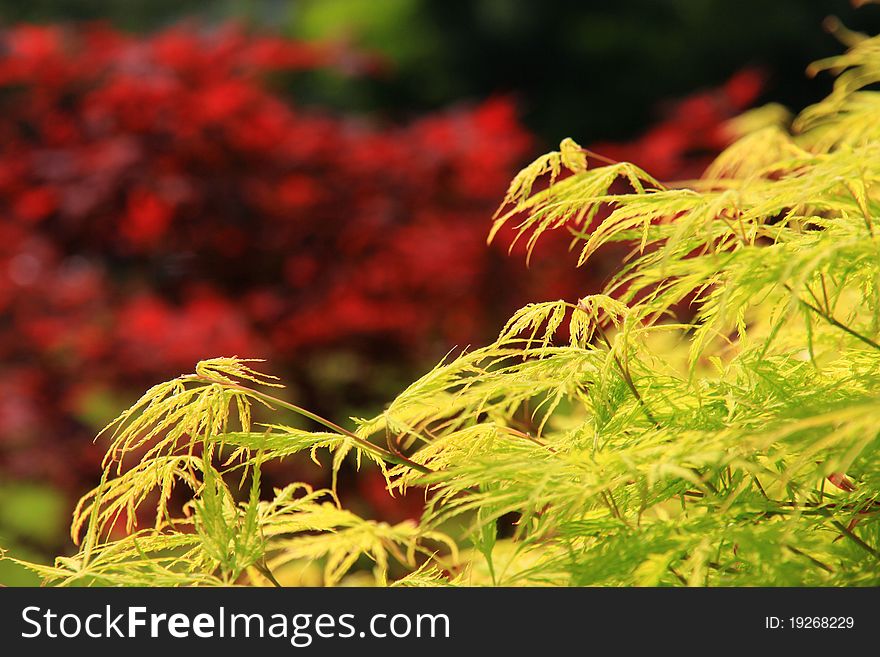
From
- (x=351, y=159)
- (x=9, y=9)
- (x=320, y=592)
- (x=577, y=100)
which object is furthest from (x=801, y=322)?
(x=9, y=9)

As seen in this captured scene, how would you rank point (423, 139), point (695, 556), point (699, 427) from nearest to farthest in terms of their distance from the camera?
1. point (695, 556)
2. point (699, 427)
3. point (423, 139)

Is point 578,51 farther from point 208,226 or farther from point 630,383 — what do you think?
point 630,383

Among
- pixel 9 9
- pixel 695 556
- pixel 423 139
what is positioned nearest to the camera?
pixel 695 556

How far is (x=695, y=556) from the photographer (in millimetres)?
764

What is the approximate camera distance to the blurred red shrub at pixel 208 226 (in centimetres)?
251

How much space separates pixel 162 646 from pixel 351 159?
2.05 metres

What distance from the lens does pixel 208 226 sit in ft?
8.83

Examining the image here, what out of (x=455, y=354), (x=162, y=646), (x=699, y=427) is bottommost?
(x=162, y=646)

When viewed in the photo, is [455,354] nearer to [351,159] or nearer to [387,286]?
[387,286]

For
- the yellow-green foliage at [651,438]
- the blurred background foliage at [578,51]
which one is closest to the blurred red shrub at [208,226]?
the yellow-green foliage at [651,438]

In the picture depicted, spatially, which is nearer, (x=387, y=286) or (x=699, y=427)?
(x=699, y=427)

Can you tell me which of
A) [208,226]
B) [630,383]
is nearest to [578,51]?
[208,226]

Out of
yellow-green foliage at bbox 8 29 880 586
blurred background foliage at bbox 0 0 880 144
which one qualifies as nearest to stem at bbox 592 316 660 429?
yellow-green foliage at bbox 8 29 880 586

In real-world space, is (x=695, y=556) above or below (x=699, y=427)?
below
